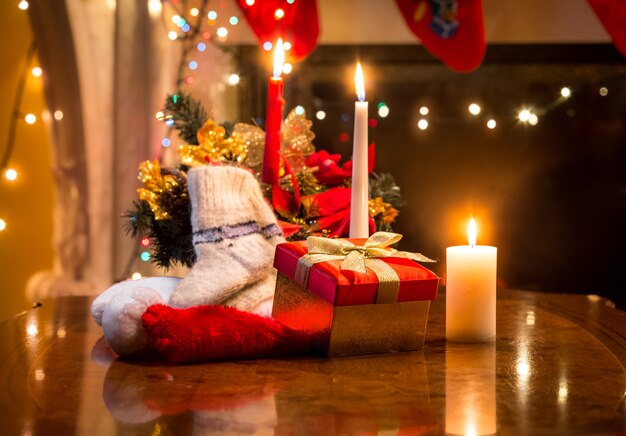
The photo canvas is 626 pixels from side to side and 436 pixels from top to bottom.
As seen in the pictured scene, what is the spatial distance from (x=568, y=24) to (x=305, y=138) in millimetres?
1427

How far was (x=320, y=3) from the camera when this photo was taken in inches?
93.0

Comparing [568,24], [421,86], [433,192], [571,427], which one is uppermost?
[568,24]

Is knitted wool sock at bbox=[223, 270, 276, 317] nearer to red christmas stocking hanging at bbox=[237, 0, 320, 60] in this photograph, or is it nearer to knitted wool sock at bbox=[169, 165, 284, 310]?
knitted wool sock at bbox=[169, 165, 284, 310]

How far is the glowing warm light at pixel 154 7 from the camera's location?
2.21 meters

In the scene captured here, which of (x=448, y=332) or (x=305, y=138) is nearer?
(x=448, y=332)

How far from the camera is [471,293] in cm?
85

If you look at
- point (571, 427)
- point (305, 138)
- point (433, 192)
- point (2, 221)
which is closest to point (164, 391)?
point (571, 427)

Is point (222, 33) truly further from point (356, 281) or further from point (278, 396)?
point (278, 396)

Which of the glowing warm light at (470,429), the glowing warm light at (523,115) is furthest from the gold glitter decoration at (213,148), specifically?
the glowing warm light at (523,115)

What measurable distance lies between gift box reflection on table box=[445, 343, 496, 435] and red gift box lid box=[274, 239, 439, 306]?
72mm

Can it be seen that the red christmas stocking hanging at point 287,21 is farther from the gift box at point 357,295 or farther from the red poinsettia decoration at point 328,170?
the gift box at point 357,295

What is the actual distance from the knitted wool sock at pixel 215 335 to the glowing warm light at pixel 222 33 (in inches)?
64.0

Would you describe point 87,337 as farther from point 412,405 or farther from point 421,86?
point 421,86

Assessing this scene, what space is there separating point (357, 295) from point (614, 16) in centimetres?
174
